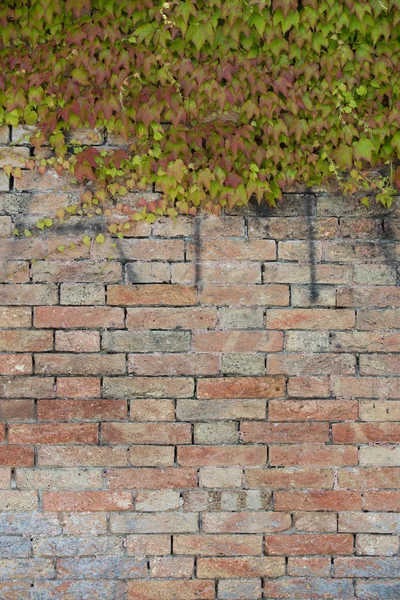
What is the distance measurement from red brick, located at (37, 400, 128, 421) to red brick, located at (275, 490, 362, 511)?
2.43 feet

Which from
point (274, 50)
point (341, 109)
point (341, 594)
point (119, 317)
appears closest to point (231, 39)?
point (274, 50)

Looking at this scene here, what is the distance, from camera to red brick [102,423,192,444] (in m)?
2.41

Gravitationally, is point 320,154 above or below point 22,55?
below

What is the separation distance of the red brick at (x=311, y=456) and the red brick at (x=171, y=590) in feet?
1.91

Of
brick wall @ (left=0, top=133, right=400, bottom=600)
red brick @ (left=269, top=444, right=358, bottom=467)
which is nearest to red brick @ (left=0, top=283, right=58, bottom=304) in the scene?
brick wall @ (left=0, top=133, right=400, bottom=600)

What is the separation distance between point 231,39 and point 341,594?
7.50 feet

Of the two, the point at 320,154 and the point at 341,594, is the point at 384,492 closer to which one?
the point at 341,594

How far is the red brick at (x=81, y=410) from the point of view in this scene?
Answer: 94.7 inches

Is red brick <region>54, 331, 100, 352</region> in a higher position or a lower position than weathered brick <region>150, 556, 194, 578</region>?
higher

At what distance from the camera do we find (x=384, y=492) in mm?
2436

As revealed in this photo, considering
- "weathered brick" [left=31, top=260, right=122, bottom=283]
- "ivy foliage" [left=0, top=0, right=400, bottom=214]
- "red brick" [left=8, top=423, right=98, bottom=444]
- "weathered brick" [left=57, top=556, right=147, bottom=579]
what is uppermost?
"ivy foliage" [left=0, top=0, right=400, bottom=214]

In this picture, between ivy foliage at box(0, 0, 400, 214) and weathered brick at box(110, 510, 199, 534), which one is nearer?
ivy foliage at box(0, 0, 400, 214)

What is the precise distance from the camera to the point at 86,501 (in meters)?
2.40

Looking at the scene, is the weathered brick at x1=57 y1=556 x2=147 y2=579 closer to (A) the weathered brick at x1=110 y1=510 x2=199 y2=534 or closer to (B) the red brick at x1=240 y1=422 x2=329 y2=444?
(A) the weathered brick at x1=110 y1=510 x2=199 y2=534
